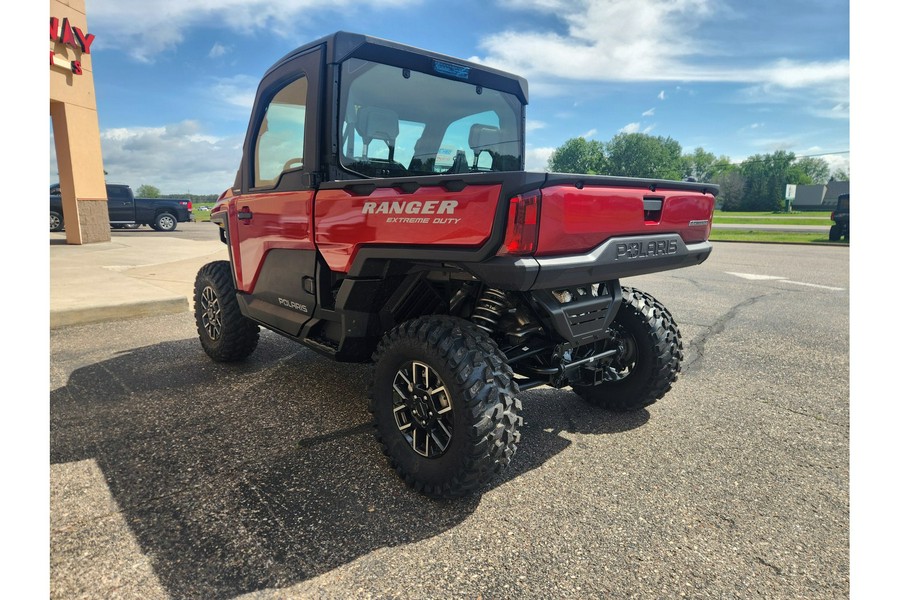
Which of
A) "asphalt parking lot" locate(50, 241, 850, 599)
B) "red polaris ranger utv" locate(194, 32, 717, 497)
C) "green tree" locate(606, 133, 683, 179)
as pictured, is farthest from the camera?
"green tree" locate(606, 133, 683, 179)

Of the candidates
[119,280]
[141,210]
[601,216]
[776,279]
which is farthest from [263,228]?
[141,210]

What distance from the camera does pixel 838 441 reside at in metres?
3.21

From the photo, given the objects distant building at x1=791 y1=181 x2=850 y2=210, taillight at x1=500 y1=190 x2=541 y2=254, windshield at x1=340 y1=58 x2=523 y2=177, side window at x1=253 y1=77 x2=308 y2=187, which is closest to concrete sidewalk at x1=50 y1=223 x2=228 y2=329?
side window at x1=253 y1=77 x2=308 y2=187

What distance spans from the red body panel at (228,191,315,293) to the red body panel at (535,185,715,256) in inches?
63.0

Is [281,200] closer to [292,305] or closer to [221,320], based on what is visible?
[292,305]

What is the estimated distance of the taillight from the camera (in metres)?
2.08

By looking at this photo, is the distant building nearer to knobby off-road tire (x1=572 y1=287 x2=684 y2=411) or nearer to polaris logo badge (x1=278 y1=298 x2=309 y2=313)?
knobby off-road tire (x1=572 y1=287 x2=684 y2=411)

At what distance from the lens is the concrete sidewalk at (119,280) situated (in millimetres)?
6301

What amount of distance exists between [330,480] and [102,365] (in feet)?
10.3

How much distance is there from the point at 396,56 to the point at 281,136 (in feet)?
3.24

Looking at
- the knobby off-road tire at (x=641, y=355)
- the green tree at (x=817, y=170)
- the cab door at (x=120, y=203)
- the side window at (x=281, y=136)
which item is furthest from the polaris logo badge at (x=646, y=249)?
the green tree at (x=817, y=170)

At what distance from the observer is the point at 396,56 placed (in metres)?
3.20

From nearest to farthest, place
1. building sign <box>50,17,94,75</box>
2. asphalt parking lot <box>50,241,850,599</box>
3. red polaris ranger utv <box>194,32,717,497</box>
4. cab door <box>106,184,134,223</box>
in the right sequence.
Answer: asphalt parking lot <box>50,241,850,599</box>, red polaris ranger utv <box>194,32,717,497</box>, building sign <box>50,17,94,75</box>, cab door <box>106,184,134,223</box>

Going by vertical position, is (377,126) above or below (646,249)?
above
